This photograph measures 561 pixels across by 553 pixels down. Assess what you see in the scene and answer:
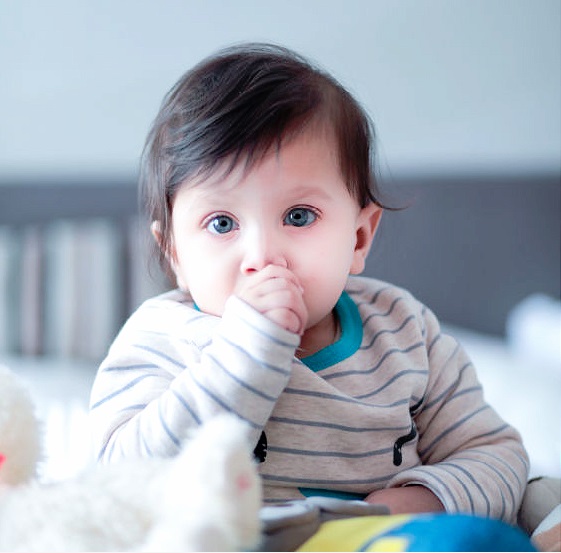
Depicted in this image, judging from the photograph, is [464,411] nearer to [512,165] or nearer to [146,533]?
[146,533]

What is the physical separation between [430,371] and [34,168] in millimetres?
1968

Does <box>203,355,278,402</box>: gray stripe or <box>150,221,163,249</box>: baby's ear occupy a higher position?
<box>150,221,163,249</box>: baby's ear

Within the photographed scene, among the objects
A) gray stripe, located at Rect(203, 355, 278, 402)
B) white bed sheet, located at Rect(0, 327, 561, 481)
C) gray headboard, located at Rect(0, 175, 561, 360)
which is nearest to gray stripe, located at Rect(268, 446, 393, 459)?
gray stripe, located at Rect(203, 355, 278, 402)

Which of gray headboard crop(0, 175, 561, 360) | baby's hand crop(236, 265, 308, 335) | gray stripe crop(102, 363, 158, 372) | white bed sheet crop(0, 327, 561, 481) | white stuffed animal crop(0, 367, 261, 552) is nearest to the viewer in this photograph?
white stuffed animal crop(0, 367, 261, 552)

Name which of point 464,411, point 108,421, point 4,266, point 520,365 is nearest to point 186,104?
point 108,421

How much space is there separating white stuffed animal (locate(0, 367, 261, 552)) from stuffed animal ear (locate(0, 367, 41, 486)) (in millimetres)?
69

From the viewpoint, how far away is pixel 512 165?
2.27 metres

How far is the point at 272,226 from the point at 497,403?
0.99 metres

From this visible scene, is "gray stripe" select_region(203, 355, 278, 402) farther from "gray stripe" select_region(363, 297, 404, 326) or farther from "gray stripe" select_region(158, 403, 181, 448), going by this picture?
"gray stripe" select_region(363, 297, 404, 326)

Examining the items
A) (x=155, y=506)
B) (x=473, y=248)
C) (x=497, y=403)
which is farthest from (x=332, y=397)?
(x=473, y=248)

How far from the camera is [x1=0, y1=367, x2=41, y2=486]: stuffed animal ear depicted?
0.55m

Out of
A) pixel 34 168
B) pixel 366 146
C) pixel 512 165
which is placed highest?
pixel 366 146

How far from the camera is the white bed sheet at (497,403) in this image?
1.43 meters

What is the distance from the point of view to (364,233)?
3.00 ft
